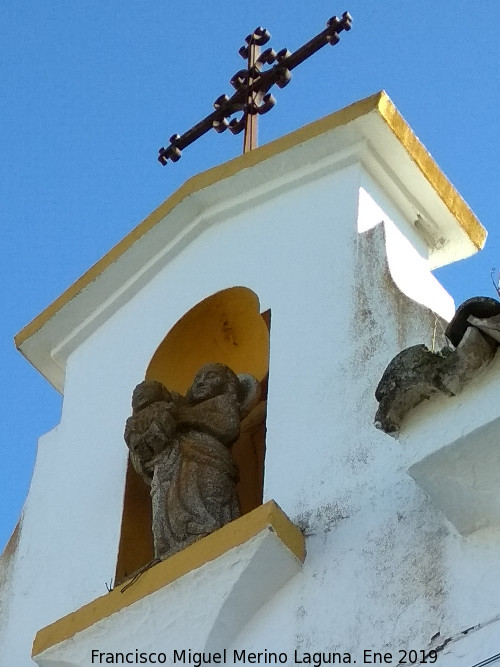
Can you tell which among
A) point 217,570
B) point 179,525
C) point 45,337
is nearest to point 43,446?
point 45,337

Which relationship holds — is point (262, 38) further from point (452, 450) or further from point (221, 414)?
point (452, 450)

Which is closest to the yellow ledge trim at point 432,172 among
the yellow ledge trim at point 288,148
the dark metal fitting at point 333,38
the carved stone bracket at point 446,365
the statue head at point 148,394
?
the yellow ledge trim at point 288,148

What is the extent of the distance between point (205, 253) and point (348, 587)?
2491 mm

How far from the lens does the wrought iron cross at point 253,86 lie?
8266mm

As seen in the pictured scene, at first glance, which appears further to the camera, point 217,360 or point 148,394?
point 217,360

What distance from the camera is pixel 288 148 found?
7.21 m

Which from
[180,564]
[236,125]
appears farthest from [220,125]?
[180,564]

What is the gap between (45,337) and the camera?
25.9 ft

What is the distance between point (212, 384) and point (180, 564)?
4.15 feet

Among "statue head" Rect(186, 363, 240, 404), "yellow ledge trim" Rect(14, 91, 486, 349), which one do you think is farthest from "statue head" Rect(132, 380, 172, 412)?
"yellow ledge trim" Rect(14, 91, 486, 349)

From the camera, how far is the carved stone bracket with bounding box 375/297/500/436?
490 centimetres

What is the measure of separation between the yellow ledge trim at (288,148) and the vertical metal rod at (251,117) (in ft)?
1.70

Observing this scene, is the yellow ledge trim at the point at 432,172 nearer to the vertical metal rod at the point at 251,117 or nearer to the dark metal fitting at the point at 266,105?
the vertical metal rod at the point at 251,117

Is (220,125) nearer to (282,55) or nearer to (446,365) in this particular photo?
(282,55)
